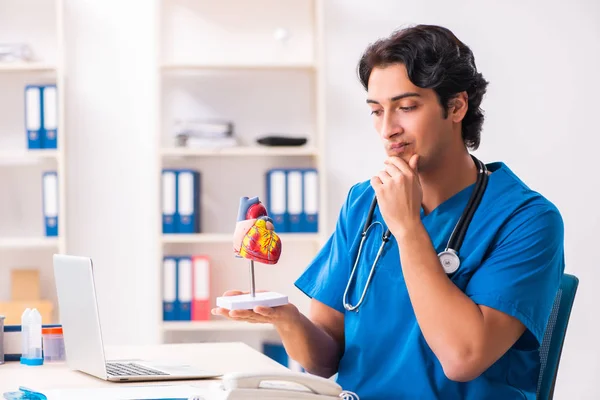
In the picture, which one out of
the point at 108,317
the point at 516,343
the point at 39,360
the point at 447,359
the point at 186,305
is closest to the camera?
the point at 447,359

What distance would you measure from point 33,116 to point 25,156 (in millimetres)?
199

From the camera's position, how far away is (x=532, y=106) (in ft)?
13.5

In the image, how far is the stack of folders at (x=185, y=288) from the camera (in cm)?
374

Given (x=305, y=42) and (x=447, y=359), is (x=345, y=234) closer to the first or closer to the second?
(x=447, y=359)

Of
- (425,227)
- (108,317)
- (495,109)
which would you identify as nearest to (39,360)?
(425,227)

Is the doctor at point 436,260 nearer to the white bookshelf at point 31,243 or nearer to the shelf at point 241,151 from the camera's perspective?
the shelf at point 241,151

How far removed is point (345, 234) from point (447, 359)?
1.65 feet

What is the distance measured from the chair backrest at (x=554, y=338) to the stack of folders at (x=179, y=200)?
2.31 m

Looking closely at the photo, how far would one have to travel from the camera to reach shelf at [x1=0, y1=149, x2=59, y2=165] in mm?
3732

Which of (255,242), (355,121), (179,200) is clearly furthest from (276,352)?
(255,242)

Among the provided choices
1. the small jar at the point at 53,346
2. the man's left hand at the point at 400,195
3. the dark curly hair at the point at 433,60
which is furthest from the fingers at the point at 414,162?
the small jar at the point at 53,346

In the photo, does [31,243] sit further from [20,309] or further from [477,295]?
[477,295]

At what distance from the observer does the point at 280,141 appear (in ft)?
12.6

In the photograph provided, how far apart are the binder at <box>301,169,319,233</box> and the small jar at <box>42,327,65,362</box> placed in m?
1.77
